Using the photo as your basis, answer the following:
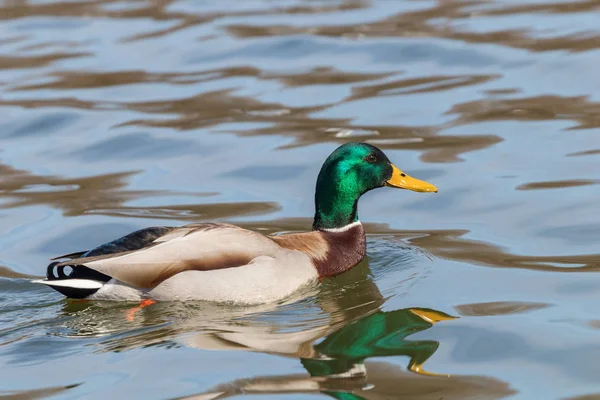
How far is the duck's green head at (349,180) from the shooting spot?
26.1 feet

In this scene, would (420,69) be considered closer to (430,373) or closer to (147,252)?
(147,252)

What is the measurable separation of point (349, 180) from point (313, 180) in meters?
1.84

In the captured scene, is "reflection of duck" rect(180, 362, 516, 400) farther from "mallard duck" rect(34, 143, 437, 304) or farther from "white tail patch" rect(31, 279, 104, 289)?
"white tail patch" rect(31, 279, 104, 289)

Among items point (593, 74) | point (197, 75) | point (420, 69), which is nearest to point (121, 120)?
point (197, 75)

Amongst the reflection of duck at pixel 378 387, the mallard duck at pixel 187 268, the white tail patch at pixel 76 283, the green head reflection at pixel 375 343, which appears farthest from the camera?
the mallard duck at pixel 187 268

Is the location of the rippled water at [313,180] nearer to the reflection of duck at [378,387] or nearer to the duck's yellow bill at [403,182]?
the reflection of duck at [378,387]

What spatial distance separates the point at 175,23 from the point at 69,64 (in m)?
2.03

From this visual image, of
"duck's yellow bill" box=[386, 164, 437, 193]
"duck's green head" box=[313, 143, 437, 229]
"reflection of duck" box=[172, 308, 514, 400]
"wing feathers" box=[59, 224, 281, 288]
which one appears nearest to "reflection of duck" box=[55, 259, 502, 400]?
"reflection of duck" box=[172, 308, 514, 400]

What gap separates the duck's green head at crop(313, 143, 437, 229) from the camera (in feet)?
26.1

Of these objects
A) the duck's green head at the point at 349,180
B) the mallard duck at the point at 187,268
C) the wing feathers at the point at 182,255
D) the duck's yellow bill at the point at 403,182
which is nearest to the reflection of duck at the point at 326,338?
the mallard duck at the point at 187,268

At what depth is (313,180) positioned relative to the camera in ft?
32.2

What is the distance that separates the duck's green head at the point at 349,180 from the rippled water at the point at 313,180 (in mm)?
416

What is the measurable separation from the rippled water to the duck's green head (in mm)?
416

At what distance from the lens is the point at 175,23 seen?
50.4 feet
